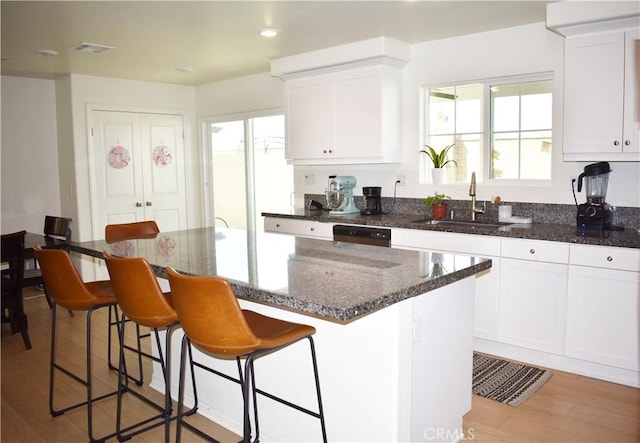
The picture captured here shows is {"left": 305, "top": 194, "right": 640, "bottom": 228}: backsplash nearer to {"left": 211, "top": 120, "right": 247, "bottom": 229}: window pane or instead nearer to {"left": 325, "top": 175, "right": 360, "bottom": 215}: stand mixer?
{"left": 325, "top": 175, "right": 360, "bottom": 215}: stand mixer

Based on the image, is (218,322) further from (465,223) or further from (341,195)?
(341,195)

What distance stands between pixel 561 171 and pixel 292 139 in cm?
246

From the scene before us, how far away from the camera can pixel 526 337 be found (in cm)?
358

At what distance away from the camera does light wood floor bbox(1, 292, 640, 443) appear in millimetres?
2697

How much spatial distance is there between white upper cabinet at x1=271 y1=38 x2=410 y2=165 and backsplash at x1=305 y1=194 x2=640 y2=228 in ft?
1.44

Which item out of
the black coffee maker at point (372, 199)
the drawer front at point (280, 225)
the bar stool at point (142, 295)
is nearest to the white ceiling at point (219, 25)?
the black coffee maker at point (372, 199)

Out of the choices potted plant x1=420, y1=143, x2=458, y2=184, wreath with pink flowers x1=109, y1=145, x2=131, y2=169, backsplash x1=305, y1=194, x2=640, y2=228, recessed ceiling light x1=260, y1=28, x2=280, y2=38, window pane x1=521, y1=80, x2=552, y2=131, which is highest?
recessed ceiling light x1=260, y1=28, x2=280, y2=38

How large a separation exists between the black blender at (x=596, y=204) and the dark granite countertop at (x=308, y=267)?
1.56 m

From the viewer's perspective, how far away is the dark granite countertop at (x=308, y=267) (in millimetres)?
1805

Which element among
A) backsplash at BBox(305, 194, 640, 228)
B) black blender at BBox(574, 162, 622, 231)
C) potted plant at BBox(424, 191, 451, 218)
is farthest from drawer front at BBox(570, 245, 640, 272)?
potted plant at BBox(424, 191, 451, 218)

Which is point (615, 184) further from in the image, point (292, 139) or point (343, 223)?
point (292, 139)

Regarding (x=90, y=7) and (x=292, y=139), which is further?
(x=292, y=139)

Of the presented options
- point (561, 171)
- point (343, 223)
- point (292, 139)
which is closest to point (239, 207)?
point (292, 139)

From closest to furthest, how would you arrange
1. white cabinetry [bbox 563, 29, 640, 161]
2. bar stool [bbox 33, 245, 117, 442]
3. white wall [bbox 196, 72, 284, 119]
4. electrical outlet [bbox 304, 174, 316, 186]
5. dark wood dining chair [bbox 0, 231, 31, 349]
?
bar stool [bbox 33, 245, 117, 442]
white cabinetry [bbox 563, 29, 640, 161]
dark wood dining chair [bbox 0, 231, 31, 349]
electrical outlet [bbox 304, 174, 316, 186]
white wall [bbox 196, 72, 284, 119]
